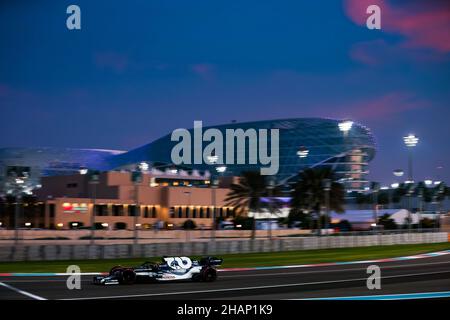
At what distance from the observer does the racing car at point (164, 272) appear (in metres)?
19.8

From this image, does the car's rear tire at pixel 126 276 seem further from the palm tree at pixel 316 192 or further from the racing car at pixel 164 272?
the palm tree at pixel 316 192

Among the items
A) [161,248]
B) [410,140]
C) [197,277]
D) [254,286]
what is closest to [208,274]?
[197,277]

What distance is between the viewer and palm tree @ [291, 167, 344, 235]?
8169 cm

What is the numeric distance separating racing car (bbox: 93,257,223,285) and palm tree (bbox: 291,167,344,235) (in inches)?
2399

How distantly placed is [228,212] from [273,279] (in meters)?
85.1

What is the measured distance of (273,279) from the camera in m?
22.9

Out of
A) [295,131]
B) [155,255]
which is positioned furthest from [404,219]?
[295,131]

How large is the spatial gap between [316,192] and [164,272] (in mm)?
63587

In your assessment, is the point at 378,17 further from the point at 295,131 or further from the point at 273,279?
the point at 295,131

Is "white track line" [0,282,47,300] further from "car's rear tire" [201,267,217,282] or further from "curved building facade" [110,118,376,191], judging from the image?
"curved building facade" [110,118,376,191]

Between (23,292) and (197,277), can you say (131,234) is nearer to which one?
(197,277)

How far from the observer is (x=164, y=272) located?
67.5ft

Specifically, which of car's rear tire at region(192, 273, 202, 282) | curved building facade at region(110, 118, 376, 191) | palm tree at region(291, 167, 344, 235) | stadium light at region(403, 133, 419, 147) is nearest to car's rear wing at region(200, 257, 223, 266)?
car's rear tire at region(192, 273, 202, 282)

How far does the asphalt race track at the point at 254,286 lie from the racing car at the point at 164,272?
10.5 inches
